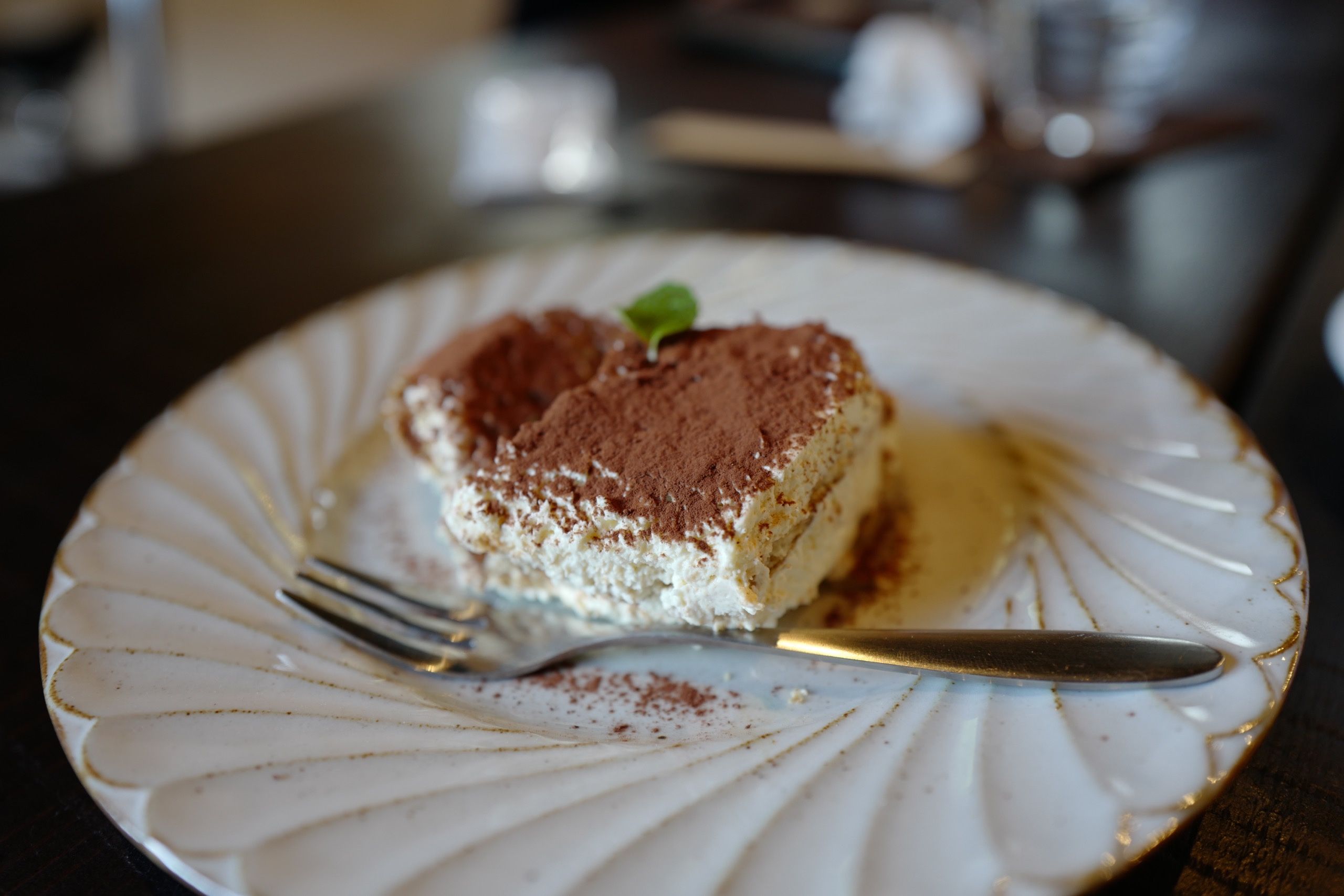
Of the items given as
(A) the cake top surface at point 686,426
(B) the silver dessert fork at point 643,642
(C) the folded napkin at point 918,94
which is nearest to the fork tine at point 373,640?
(B) the silver dessert fork at point 643,642

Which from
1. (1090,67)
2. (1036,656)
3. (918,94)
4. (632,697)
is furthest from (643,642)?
(1090,67)

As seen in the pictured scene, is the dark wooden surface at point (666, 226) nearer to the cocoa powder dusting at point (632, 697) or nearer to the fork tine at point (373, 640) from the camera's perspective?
the fork tine at point (373, 640)

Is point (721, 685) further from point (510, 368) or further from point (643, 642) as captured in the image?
point (510, 368)

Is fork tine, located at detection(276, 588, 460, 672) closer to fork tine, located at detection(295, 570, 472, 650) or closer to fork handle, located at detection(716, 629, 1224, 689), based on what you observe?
fork tine, located at detection(295, 570, 472, 650)

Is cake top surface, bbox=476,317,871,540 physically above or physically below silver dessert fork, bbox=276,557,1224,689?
above

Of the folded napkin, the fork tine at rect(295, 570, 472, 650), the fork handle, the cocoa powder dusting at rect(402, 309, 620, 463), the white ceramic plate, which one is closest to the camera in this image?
the white ceramic plate

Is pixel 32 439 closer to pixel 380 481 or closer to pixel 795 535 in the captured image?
pixel 380 481

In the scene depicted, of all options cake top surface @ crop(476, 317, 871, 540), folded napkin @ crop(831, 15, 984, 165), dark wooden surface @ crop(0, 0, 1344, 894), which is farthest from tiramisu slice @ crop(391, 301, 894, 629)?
folded napkin @ crop(831, 15, 984, 165)
